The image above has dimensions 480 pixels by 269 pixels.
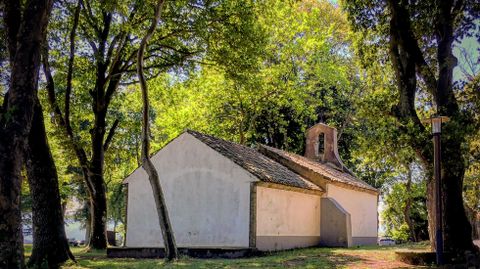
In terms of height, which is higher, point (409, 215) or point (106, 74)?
point (106, 74)

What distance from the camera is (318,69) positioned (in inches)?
1372

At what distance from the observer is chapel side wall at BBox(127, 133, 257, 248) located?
21.9 m

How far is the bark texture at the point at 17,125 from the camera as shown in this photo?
958cm

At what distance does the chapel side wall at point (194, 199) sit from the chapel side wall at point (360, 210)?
7.91 meters

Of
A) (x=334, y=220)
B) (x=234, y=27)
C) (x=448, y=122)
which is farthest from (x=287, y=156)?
(x=448, y=122)

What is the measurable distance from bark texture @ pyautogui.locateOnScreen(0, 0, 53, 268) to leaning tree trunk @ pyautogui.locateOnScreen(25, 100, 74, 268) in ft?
11.8

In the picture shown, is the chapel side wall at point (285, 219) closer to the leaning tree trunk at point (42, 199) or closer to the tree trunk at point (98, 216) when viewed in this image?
the tree trunk at point (98, 216)

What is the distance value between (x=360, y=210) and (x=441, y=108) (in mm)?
18454

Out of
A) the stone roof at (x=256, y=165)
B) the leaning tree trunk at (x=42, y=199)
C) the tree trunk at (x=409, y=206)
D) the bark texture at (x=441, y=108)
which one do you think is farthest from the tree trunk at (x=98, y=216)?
the tree trunk at (x=409, y=206)

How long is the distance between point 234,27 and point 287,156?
10.1 m

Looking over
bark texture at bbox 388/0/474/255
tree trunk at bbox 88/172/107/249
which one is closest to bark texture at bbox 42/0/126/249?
tree trunk at bbox 88/172/107/249

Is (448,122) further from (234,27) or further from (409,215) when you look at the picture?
(409,215)

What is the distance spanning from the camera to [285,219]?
24078 millimetres

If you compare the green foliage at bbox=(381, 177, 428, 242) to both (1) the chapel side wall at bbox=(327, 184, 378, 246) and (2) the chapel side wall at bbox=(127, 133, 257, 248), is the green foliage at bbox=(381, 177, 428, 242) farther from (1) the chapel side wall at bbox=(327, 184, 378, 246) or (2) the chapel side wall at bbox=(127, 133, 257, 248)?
(2) the chapel side wall at bbox=(127, 133, 257, 248)
